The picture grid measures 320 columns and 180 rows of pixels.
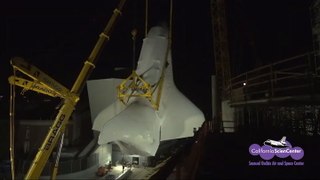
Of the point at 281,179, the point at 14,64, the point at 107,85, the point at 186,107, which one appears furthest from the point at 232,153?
the point at 107,85

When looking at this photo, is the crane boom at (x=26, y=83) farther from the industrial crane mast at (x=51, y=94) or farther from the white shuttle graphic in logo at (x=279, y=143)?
the white shuttle graphic in logo at (x=279, y=143)

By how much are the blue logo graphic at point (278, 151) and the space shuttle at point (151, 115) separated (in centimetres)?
883

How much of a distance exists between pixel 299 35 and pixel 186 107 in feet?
31.8

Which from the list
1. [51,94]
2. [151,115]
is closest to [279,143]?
[51,94]

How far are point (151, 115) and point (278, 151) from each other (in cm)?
1068

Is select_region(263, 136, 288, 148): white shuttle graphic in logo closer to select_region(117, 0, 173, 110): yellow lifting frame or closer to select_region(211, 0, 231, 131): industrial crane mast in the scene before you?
select_region(117, 0, 173, 110): yellow lifting frame

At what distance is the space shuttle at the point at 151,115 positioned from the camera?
61.2 feet

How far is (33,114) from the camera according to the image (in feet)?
103

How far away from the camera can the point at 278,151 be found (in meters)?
11.2

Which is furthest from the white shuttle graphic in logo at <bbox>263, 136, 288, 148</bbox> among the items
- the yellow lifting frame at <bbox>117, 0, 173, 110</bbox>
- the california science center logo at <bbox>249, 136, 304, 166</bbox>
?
the yellow lifting frame at <bbox>117, 0, 173, 110</bbox>

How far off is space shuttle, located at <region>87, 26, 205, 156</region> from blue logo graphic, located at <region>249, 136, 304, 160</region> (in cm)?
883

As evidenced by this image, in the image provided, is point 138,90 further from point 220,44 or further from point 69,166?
point 220,44

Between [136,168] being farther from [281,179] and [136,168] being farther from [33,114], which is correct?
[281,179]

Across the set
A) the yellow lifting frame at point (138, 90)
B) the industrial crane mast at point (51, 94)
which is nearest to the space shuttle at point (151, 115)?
the yellow lifting frame at point (138, 90)
